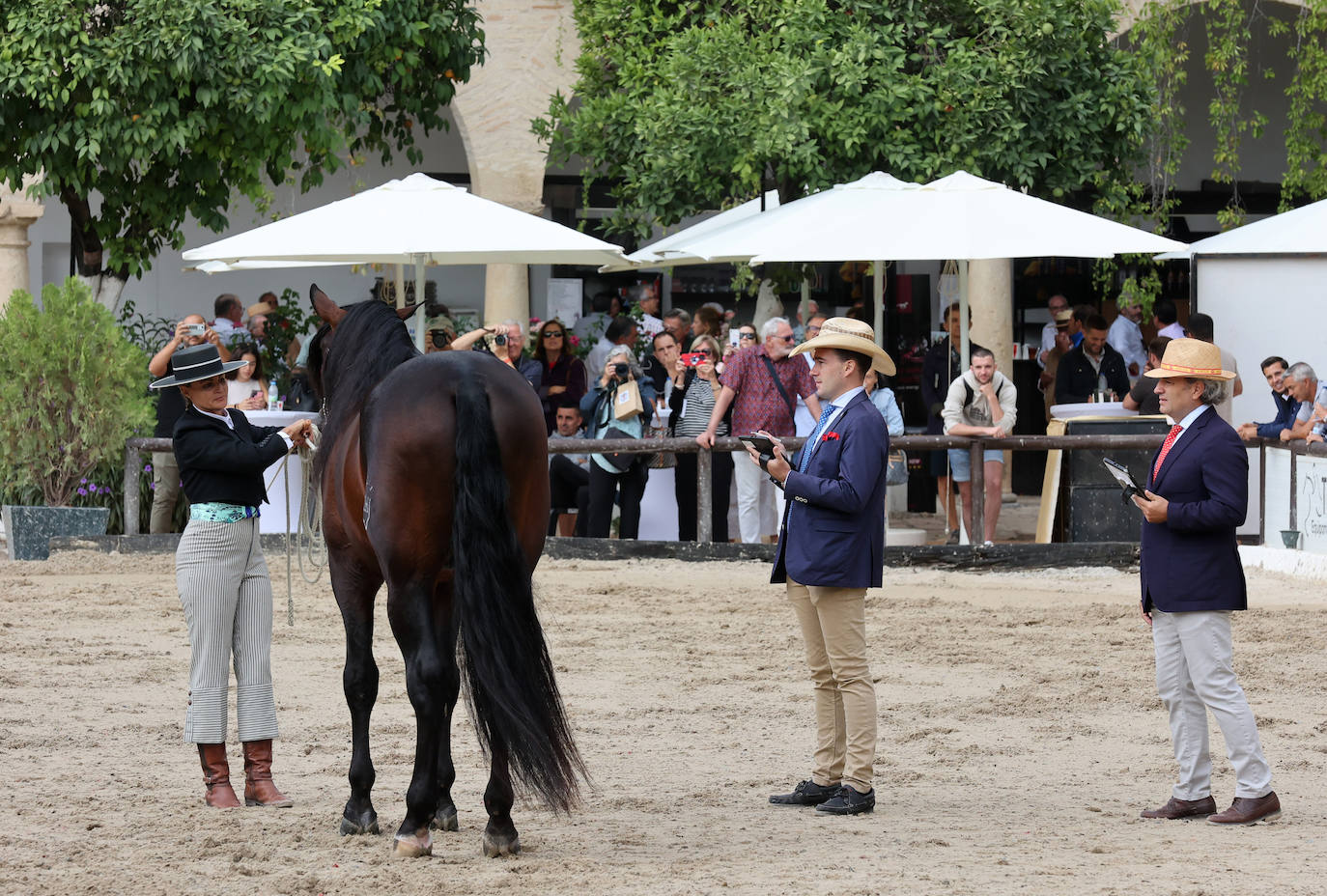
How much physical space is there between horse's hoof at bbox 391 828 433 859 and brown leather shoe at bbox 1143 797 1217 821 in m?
2.52

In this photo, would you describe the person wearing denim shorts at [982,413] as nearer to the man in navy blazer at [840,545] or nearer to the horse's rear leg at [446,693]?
the man in navy blazer at [840,545]

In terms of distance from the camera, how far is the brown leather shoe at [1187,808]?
6.13m

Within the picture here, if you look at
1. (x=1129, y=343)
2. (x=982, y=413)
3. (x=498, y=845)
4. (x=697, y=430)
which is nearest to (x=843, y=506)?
(x=498, y=845)

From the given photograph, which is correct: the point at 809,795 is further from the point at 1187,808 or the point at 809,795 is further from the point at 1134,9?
the point at 1134,9

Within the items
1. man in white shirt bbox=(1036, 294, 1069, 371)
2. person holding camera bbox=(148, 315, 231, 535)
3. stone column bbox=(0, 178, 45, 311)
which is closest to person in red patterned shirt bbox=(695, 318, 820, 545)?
person holding camera bbox=(148, 315, 231, 535)

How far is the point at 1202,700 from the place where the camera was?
6098mm

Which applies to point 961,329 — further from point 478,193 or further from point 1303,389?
point 478,193

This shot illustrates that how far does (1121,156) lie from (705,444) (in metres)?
5.14

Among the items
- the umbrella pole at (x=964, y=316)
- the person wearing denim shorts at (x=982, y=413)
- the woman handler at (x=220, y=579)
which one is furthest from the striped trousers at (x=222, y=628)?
the umbrella pole at (x=964, y=316)

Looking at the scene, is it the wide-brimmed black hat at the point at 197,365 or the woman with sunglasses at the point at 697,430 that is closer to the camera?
the wide-brimmed black hat at the point at 197,365

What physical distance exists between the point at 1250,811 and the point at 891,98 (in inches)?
365

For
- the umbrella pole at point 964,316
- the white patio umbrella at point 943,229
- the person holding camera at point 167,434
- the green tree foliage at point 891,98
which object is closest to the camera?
the white patio umbrella at point 943,229

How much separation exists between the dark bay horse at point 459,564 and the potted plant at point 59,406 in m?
7.93

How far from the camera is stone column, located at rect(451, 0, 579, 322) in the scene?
1798cm
